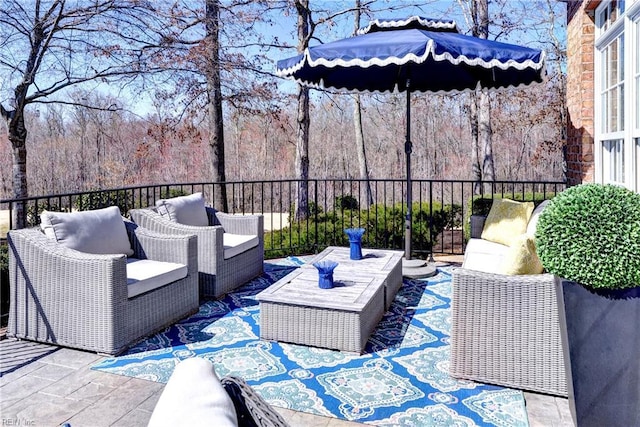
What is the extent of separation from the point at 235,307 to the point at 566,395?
2.50 metres

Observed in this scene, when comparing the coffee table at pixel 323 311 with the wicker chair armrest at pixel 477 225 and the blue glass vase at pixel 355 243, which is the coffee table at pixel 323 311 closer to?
the blue glass vase at pixel 355 243

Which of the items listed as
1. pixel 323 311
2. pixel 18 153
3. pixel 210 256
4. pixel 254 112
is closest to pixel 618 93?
pixel 323 311

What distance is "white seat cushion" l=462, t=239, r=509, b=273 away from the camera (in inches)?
144

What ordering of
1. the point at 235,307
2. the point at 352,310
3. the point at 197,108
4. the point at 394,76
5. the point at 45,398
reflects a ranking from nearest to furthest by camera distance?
the point at 45,398, the point at 352,310, the point at 235,307, the point at 394,76, the point at 197,108

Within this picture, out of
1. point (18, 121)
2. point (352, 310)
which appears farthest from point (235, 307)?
point (18, 121)

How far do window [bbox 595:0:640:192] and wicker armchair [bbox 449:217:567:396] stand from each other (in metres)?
1.61

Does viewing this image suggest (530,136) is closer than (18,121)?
No

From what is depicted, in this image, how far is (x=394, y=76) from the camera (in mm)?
5594

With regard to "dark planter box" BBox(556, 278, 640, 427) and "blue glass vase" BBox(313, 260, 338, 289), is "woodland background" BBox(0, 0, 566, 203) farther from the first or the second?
"dark planter box" BBox(556, 278, 640, 427)

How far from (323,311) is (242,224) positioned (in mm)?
2093

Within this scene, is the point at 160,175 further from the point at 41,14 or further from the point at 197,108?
the point at 41,14

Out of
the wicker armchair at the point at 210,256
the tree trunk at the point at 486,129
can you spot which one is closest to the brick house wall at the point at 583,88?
the wicker armchair at the point at 210,256

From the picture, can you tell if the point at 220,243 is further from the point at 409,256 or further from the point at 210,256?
the point at 409,256

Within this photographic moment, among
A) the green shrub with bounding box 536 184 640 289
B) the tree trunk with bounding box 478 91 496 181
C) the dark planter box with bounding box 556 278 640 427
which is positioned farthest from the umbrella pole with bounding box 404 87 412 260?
the tree trunk with bounding box 478 91 496 181
